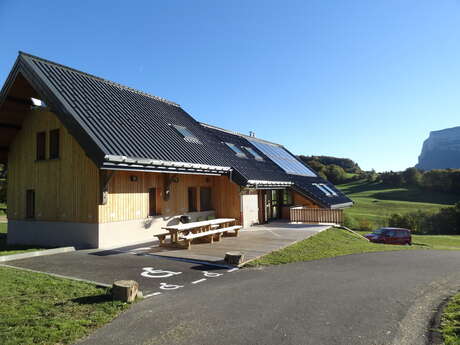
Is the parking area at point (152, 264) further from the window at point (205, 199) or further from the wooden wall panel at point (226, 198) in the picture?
the window at point (205, 199)

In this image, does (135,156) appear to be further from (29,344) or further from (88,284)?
(29,344)

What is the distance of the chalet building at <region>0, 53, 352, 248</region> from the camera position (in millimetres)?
11953

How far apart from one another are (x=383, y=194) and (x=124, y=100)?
5980 cm

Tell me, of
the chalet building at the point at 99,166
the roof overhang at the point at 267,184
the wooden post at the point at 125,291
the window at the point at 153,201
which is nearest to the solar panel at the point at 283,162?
the roof overhang at the point at 267,184

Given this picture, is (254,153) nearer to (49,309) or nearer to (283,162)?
(283,162)

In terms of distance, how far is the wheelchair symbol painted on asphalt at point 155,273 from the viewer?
8.19 meters

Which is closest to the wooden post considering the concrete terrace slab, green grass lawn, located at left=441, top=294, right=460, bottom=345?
the concrete terrace slab

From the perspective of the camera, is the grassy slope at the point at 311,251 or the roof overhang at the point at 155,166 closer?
the grassy slope at the point at 311,251

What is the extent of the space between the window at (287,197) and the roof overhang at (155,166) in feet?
26.4

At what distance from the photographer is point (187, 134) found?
18.0 m

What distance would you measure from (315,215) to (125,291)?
52.4 ft

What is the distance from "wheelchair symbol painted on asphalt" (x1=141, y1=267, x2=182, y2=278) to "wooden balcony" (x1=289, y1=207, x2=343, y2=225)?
13.3 meters

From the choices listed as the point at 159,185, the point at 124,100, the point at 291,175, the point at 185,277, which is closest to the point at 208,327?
the point at 185,277

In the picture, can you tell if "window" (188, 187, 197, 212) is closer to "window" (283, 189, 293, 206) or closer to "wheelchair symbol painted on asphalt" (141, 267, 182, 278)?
"wheelchair symbol painted on asphalt" (141, 267, 182, 278)
